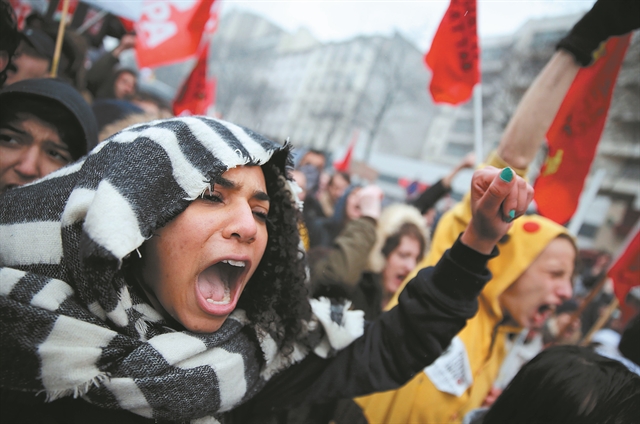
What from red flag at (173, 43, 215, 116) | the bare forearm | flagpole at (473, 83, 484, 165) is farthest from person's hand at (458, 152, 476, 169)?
red flag at (173, 43, 215, 116)

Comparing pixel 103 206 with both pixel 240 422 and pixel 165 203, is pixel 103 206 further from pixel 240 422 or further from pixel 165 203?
pixel 240 422

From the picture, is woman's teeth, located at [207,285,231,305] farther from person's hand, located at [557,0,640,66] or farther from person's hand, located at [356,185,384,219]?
person's hand, located at [356,185,384,219]

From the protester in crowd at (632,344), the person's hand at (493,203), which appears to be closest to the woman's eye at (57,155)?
the person's hand at (493,203)

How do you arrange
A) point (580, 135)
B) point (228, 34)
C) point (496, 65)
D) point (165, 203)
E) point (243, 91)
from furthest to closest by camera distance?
point (228, 34) → point (243, 91) → point (496, 65) → point (580, 135) → point (165, 203)

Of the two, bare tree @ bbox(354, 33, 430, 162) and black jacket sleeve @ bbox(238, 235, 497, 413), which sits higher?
bare tree @ bbox(354, 33, 430, 162)

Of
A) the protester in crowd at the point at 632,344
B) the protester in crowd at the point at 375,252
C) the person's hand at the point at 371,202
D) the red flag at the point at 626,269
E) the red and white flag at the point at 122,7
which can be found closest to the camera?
the protester in crowd at the point at 632,344

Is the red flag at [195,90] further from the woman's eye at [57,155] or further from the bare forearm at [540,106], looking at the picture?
the bare forearm at [540,106]

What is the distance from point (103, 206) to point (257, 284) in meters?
0.64

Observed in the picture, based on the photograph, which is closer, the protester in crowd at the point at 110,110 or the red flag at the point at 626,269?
the protester in crowd at the point at 110,110

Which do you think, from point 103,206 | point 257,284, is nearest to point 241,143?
point 103,206

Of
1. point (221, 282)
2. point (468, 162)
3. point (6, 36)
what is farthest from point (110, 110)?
point (468, 162)

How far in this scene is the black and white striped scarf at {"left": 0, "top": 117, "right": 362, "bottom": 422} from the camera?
90cm

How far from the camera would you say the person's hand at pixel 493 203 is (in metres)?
1.09

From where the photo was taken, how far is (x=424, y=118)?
1599 inches
